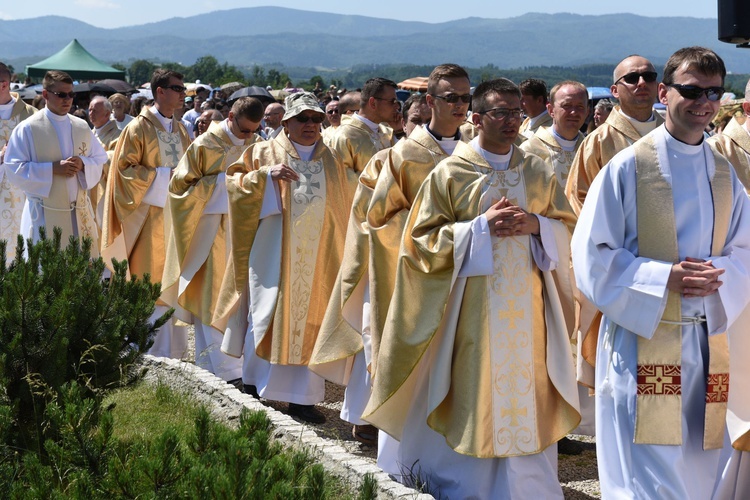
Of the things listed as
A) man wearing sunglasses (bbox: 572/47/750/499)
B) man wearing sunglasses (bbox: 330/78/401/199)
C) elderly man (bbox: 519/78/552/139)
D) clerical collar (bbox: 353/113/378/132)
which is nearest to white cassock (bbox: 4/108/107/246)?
man wearing sunglasses (bbox: 330/78/401/199)

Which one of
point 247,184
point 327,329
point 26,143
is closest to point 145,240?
point 26,143

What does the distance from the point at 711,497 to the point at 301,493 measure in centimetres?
202

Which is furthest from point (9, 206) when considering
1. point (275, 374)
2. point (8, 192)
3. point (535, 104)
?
point (535, 104)

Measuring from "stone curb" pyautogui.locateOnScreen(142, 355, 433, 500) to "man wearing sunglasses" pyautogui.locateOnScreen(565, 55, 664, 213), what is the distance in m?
2.18

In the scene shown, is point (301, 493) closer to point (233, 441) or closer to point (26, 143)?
point (233, 441)

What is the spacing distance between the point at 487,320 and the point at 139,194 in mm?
4625

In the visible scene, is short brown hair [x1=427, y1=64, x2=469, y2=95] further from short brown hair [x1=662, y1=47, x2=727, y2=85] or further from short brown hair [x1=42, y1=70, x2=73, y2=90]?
short brown hair [x1=42, y1=70, x2=73, y2=90]

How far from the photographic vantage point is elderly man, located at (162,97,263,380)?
8.02 metres

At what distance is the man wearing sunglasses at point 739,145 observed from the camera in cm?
626

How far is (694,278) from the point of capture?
4.11 meters

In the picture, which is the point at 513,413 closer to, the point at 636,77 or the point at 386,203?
the point at 386,203

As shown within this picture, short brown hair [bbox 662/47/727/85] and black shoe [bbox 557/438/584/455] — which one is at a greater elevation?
short brown hair [bbox 662/47/727/85]

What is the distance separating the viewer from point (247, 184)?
23.8 ft

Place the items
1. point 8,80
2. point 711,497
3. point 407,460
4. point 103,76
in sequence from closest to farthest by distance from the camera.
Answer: point 711,497 < point 407,460 < point 8,80 < point 103,76
